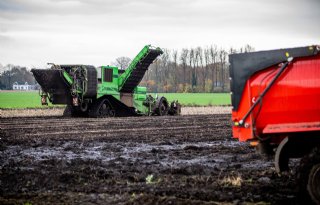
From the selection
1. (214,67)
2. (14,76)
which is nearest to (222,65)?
(214,67)

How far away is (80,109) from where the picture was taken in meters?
28.5

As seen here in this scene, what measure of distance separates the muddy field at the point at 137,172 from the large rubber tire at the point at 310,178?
47 cm

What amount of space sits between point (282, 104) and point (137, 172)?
Result: 11.9ft

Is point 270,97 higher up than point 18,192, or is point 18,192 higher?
point 270,97

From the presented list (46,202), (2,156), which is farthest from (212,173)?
(2,156)

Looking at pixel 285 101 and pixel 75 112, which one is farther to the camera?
pixel 75 112

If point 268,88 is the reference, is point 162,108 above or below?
below

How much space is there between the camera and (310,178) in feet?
20.8

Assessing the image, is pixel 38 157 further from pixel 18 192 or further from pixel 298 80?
pixel 298 80

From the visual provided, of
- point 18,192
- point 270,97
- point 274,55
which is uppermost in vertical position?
point 274,55

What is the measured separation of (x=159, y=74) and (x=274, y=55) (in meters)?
93.3

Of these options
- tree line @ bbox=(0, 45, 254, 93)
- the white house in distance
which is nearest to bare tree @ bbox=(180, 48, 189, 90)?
tree line @ bbox=(0, 45, 254, 93)

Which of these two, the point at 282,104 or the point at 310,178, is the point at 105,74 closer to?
the point at 282,104

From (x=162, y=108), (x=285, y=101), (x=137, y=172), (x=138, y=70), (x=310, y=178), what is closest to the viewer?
(x=310, y=178)
